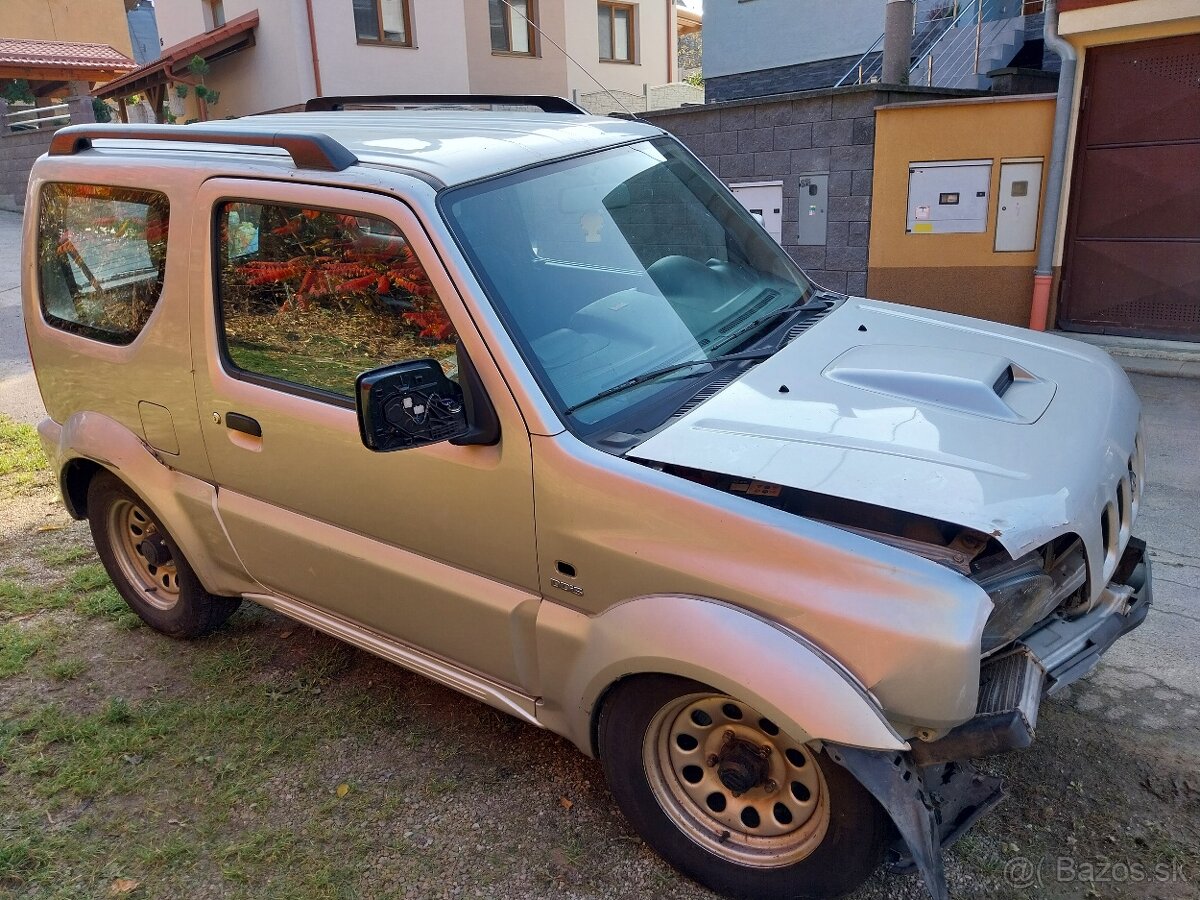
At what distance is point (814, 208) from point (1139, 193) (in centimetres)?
287

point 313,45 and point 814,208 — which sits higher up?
point 313,45

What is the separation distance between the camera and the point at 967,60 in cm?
1177

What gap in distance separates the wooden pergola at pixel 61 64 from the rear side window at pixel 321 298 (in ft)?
75.3

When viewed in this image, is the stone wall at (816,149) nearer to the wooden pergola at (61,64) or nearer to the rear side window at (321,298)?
the rear side window at (321,298)

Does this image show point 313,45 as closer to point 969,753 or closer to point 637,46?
point 637,46

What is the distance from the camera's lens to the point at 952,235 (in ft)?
29.0

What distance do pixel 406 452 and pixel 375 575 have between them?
51 cm

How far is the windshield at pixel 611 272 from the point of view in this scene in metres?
2.71

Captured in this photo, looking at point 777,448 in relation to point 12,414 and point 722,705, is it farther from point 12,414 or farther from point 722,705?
point 12,414

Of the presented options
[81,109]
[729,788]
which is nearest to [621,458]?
[729,788]

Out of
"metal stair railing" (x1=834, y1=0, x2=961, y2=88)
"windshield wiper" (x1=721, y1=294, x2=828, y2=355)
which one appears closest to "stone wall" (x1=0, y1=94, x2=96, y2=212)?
"metal stair railing" (x1=834, y1=0, x2=961, y2=88)

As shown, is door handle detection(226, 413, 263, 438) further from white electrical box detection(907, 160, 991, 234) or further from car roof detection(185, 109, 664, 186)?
white electrical box detection(907, 160, 991, 234)

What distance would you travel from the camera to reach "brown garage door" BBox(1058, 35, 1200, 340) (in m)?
7.66

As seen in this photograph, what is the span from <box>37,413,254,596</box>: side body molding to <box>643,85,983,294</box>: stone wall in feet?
24.2
